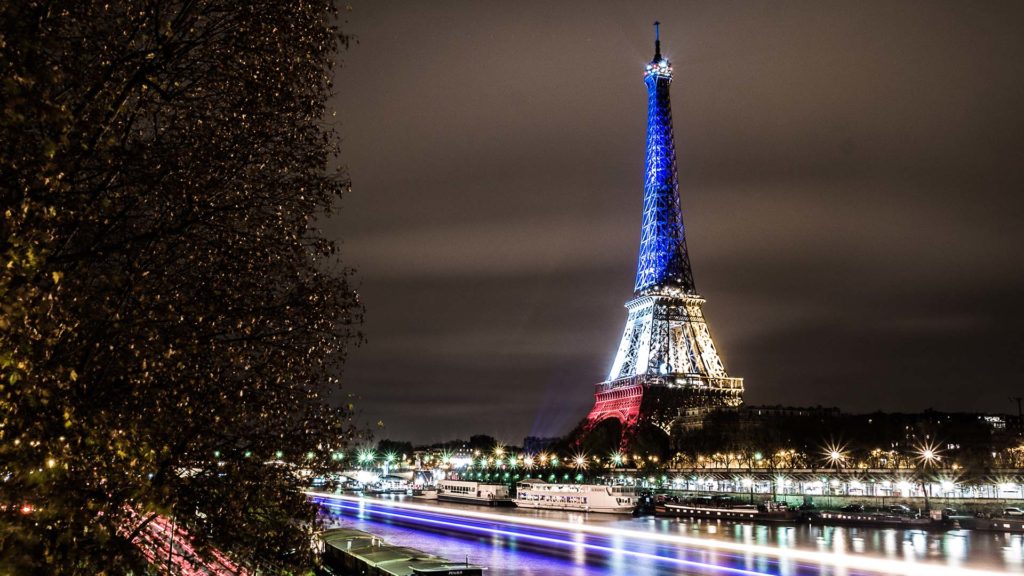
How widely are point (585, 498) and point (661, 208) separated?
87.0m

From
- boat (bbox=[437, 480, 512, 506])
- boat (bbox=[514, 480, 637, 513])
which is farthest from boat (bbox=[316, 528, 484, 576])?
boat (bbox=[437, 480, 512, 506])

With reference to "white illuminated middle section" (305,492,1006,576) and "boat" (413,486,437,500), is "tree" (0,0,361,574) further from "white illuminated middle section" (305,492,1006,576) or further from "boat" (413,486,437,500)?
"boat" (413,486,437,500)

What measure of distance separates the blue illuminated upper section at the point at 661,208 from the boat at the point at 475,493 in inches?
2481

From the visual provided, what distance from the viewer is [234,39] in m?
13.2

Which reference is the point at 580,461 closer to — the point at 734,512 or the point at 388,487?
the point at 388,487

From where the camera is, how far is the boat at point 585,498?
105562 millimetres

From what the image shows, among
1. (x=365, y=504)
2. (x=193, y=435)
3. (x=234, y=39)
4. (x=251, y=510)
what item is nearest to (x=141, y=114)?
(x=234, y=39)

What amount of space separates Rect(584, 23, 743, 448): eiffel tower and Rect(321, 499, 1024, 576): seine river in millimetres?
69657

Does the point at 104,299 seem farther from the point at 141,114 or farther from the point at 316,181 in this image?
the point at 316,181

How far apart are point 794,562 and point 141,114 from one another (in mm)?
50290

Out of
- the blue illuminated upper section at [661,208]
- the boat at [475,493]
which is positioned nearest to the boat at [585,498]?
the boat at [475,493]

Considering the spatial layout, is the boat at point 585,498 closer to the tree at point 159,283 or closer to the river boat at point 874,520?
the river boat at point 874,520

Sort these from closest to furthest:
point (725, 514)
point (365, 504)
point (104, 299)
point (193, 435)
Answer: point (104, 299), point (193, 435), point (725, 514), point (365, 504)

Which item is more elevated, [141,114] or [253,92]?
[253,92]
